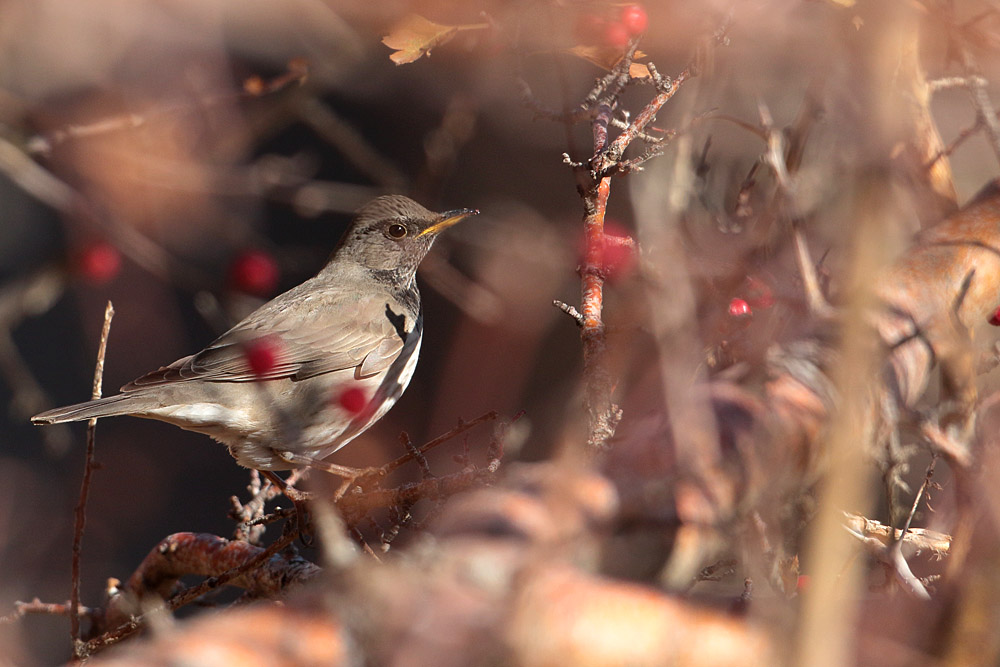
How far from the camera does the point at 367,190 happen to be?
16.6ft

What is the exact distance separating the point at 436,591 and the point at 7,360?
3.48 metres

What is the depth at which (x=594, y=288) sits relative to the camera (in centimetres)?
234

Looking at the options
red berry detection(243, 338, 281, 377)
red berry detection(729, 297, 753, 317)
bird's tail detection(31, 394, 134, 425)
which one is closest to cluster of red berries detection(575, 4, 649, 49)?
red berry detection(729, 297, 753, 317)

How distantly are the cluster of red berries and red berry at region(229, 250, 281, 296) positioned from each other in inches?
84.5

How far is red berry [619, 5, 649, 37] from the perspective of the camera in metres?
2.51

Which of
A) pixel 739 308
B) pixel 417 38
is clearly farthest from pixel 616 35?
pixel 739 308

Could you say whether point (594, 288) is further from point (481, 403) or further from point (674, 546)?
point (481, 403)

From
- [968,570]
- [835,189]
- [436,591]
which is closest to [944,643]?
[968,570]

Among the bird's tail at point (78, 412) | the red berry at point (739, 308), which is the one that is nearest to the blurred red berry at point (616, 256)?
the red berry at point (739, 308)

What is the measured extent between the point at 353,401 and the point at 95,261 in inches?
59.3

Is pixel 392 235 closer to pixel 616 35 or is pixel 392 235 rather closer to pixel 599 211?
pixel 616 35

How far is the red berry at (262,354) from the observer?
144 inches

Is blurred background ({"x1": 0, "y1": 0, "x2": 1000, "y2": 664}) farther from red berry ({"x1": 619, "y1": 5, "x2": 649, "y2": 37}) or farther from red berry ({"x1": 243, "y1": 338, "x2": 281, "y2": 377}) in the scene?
red berry ({"x1": 243, "y1": 338, "x2": 281, "y2": 377})

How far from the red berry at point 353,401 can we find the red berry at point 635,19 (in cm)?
188
